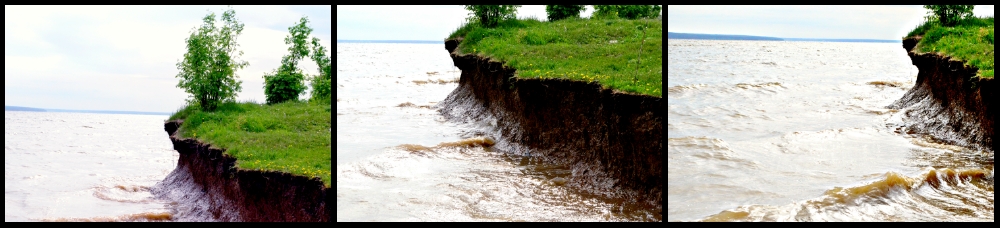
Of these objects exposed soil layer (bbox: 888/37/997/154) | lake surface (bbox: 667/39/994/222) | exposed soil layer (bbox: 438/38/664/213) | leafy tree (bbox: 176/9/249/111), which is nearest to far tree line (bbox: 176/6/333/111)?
leafy tree (bbox: 176/9/249/111)

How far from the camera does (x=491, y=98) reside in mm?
10945

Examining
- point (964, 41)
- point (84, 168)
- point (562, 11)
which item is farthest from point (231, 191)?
point (562, 11)

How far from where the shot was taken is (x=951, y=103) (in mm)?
9039

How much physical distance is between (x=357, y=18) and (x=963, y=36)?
9.03m

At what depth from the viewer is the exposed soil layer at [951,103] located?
7.68m

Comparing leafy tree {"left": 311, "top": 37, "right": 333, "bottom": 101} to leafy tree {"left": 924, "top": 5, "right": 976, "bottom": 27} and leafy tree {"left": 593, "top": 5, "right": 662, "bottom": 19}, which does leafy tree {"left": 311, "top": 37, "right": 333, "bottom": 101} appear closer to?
leafy tree {"left": 593, "top": 5, "right": 662, "bottom": 19}

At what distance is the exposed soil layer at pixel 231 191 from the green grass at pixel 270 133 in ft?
0.33

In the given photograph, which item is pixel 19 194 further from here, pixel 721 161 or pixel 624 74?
pixel 721 161

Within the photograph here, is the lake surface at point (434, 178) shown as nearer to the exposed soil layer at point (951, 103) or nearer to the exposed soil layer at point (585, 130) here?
the exposed soil layer at point (585, 130)

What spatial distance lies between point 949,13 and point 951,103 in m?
2.98

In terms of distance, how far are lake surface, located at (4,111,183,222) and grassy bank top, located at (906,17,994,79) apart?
955 centimetres

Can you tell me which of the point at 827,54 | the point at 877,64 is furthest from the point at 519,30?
the point at 827,54

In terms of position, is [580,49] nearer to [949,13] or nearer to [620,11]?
[620,11]

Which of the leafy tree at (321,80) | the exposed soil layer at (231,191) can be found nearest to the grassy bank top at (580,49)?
the leafy tree at (321,80)
